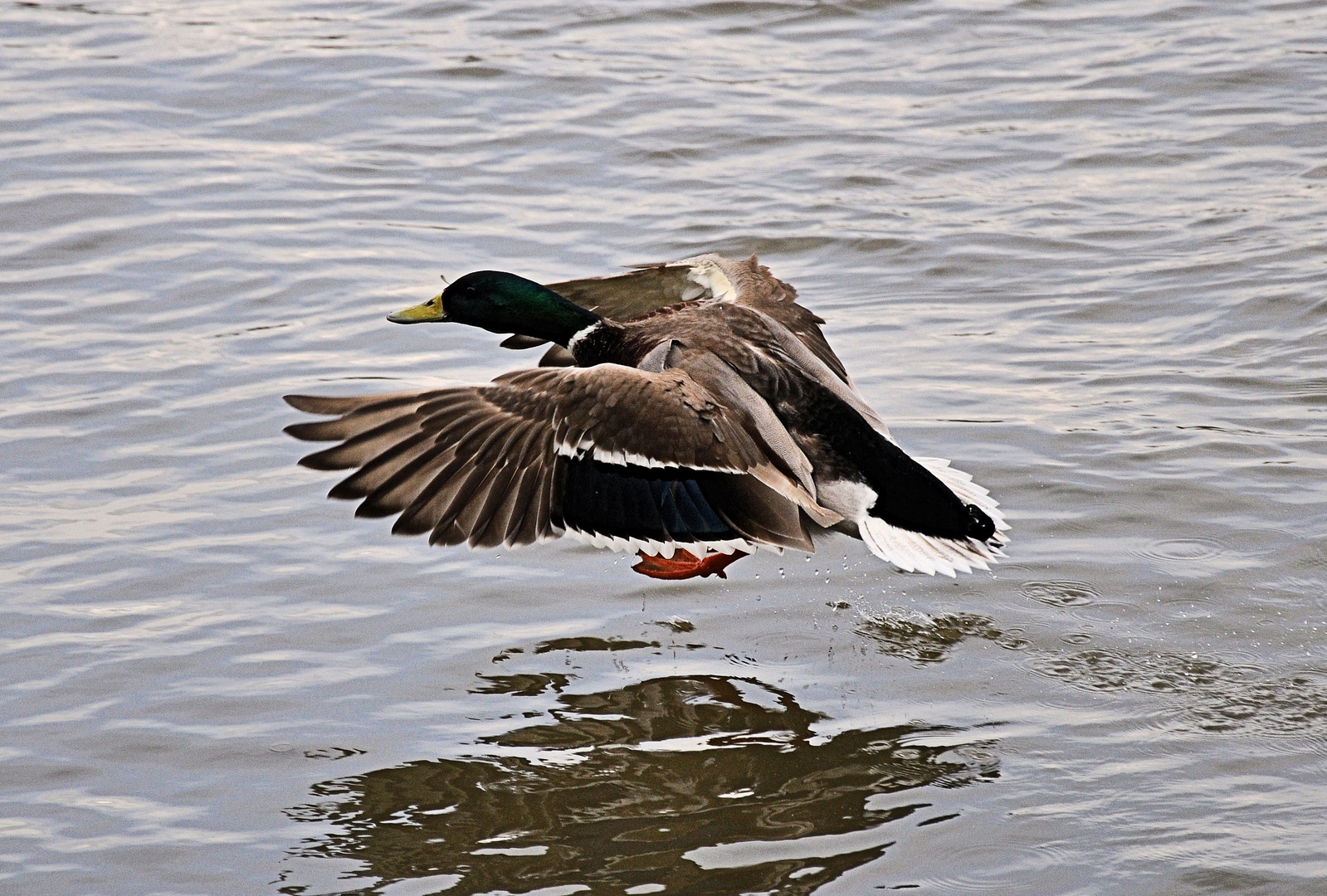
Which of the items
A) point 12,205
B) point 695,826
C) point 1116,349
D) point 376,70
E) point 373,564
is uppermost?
point 376,70

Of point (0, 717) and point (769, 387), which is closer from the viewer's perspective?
point (0, 717)

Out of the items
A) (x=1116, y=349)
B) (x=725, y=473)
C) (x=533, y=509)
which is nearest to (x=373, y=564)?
(x=533, y=509)

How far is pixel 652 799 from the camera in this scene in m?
4.32

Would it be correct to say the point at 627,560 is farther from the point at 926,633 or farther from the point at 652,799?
the point at 652,799

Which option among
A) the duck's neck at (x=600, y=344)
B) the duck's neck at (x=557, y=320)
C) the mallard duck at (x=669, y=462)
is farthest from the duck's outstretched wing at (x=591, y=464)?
the duck's neck at (x=557, y=320)

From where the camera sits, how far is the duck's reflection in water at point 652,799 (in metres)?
4.00

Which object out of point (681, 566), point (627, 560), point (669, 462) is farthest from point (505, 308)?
point (669, 462)

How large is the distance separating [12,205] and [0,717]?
5002 millimetres

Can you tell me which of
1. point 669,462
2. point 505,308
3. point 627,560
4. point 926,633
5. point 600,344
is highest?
point 505,308

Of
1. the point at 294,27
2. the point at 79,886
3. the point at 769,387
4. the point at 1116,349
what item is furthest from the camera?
the point at 294,27

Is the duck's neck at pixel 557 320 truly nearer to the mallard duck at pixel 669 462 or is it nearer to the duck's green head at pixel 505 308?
the duck's green head at pixel 505 308

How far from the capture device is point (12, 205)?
8.93 meters

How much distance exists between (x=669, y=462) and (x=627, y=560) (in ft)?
3.45

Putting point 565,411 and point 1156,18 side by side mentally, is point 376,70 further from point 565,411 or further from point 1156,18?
point 565,411
